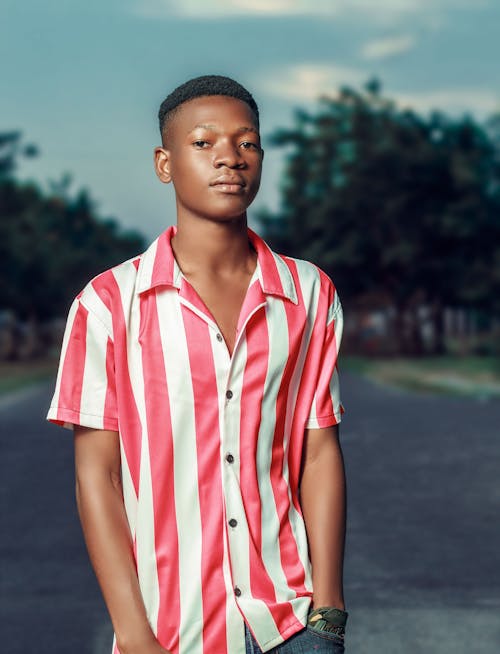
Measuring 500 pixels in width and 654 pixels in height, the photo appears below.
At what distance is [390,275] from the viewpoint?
168ft

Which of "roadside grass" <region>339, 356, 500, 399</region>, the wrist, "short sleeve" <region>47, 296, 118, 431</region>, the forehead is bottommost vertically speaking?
"roadside grass" <region>339, 356, 500, 399</region>

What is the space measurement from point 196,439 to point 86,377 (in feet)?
0.82

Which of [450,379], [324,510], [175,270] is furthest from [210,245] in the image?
[450,379]

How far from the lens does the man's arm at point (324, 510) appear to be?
2.28 metres

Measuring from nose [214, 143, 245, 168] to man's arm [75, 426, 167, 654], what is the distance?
552mm

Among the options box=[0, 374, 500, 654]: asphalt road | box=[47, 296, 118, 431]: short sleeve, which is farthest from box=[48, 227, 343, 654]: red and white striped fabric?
box=[0, 374, 500, 654]: asphalt road

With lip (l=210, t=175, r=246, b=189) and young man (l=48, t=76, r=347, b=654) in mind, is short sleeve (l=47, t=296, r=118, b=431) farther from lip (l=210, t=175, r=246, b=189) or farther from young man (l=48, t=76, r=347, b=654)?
lip (l=210, t=175, r=246, b=189)

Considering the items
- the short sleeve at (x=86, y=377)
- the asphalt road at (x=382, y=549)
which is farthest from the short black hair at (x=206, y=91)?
the asphalt road at (x=382, y=549)

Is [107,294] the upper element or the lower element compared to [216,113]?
lower

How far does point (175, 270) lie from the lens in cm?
229

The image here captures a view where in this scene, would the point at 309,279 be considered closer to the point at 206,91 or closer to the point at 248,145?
the point at 248,145

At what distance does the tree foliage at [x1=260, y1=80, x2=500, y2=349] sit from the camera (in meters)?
47.4

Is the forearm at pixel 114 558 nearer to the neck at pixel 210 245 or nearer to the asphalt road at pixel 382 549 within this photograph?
the neck at pixel 210 245

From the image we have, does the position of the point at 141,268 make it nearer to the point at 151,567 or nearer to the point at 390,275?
the point at 151,567
